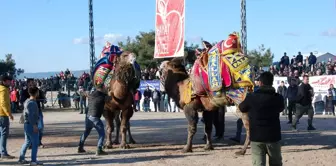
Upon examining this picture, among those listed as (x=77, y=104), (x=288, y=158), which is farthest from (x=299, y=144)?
(x=77, y=104)

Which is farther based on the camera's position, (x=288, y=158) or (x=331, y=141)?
(x=331, y=141)

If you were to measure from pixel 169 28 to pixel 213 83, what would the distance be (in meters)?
12.9

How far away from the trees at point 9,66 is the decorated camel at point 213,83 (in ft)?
183

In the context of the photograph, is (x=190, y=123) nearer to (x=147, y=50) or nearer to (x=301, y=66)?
(x=301, y=66)

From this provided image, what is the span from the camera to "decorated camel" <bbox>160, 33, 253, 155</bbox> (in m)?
11.5

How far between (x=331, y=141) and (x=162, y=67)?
5055mm

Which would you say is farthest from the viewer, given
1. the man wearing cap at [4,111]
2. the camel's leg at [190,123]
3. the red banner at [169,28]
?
the red banner at [169,28]

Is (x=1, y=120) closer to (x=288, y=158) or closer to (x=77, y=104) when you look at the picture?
(x=288, y=158)

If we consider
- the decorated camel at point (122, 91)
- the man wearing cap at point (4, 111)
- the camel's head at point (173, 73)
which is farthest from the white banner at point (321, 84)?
the man wearing cap at point (4, 111)

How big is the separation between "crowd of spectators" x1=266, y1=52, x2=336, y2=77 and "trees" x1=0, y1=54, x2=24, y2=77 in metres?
42.0

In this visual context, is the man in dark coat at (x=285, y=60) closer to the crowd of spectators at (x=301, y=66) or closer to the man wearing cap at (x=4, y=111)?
the crowd of spectators at (x=301, y=66)

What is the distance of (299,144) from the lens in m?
13.4

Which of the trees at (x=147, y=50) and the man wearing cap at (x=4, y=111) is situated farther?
the trees at (x=147, y=50)

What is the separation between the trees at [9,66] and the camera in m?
65.8
